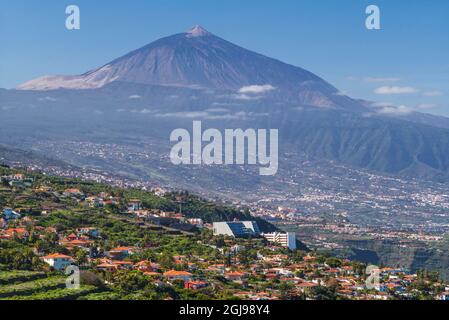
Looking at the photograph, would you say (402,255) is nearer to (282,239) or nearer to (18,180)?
(282,239)

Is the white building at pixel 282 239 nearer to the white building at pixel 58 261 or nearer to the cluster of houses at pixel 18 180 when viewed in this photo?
the cluster of houses at pixel 18 180

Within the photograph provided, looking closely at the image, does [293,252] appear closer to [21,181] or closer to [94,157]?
[21,181]

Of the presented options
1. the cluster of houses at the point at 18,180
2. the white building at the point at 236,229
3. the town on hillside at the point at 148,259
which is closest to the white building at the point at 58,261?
the town on hillside at the point at 148,259

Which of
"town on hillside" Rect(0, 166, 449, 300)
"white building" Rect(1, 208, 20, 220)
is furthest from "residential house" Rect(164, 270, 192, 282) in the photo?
"white building" Rect(1, 208, 20, 220)

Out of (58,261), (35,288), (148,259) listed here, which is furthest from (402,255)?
(35,288)

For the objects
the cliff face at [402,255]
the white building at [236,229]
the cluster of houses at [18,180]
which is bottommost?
the cliff face at [402,255]

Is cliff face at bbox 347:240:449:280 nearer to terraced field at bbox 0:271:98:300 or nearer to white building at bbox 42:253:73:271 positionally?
white building at bbox 42:253:73:271
